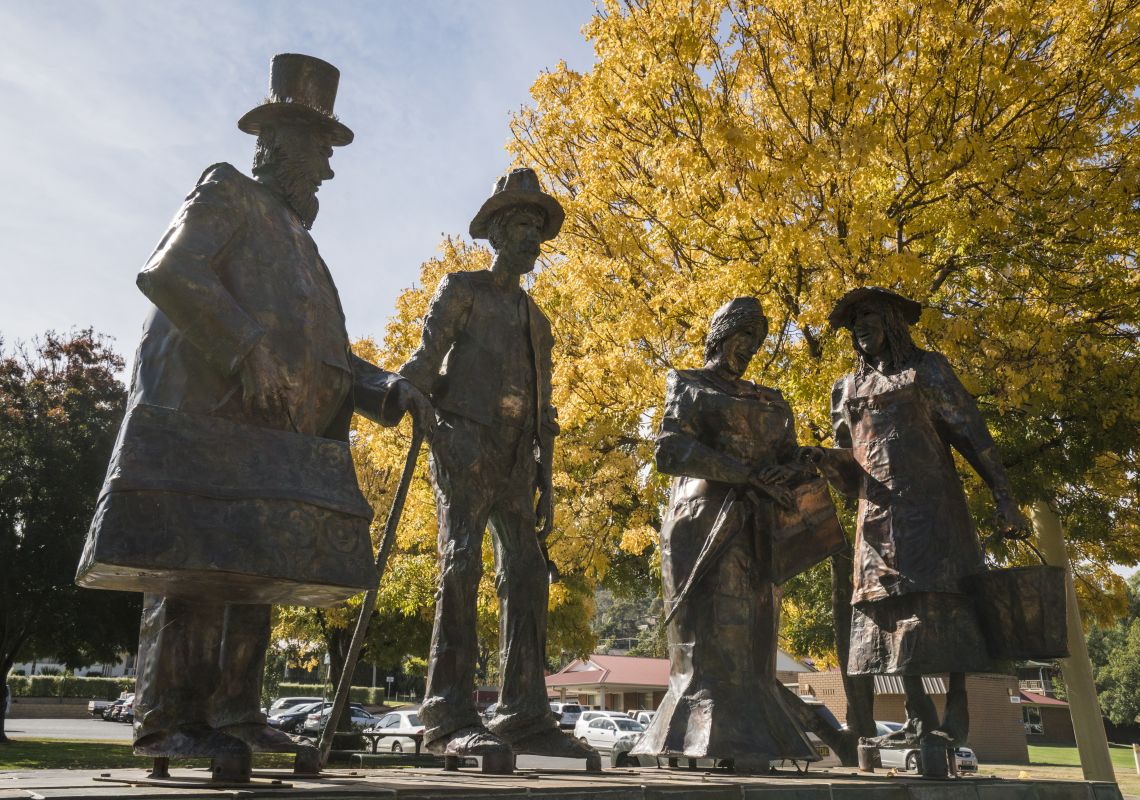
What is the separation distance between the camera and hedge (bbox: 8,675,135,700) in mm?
48875

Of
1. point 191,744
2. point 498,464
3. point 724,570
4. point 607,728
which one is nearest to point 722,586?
point 724,570

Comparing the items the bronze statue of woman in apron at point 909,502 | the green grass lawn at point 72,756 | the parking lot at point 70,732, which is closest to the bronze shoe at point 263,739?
the bronze statue of woman in apron at point 909,502

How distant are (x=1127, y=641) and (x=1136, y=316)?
59864 millimetres

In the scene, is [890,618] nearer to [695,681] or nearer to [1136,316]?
[695,681]

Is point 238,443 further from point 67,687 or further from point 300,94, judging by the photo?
point 67,687

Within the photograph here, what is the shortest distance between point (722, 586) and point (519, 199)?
228cm

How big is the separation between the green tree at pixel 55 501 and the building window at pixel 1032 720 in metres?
52.1

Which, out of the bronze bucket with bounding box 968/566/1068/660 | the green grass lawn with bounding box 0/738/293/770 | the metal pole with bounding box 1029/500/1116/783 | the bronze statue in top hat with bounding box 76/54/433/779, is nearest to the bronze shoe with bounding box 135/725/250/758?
the bronze statue in top hat with bounding box 76/54/433/779

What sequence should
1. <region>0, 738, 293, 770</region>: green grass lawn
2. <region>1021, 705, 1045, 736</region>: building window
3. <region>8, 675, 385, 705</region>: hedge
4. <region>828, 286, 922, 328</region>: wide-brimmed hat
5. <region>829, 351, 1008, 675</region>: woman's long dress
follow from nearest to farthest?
<region>829, 351, 1008, 675</region>: woman's long dress
<region>828, 286, 922, 328</region>: wide-brimmed hat
<region>0, 738, 293, 770</region>: green grass lawn
<region>8, 675, 385, 705</region>: hedge
<region>1021, 705, 1045, 736</region>: building window

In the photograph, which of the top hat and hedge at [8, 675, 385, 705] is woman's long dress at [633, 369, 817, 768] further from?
hedge at [8, 675, 385, 705]

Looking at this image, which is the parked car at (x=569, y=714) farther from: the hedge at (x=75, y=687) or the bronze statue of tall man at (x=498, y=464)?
the bronze statue of tall man at (x=498, y=464)

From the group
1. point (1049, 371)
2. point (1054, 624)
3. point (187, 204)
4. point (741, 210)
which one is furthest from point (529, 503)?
point (1049, 371)

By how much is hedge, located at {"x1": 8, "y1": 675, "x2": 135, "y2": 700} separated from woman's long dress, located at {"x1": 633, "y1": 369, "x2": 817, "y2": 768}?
51.4 m

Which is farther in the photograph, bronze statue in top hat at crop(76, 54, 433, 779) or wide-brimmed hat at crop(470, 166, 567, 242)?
wide-brimmed hat at crop(470, 166, 567, 242)
